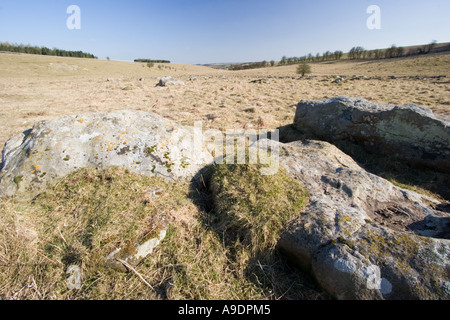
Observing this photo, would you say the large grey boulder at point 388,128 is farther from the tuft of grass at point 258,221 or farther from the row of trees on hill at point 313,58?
the row of trees on hill at point 313,58

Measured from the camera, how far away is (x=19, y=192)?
3.44 metres

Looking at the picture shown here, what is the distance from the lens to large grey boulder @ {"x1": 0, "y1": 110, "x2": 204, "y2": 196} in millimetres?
3625

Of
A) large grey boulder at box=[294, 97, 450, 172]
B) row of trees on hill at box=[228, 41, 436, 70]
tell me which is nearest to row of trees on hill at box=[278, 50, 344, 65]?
row of trees on hill at box=[228, 41, 436, 70]

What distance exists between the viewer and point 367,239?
2.59 meters

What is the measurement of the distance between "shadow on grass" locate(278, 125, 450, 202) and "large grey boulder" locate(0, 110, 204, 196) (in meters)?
4.56

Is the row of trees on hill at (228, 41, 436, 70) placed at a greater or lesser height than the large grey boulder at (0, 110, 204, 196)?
greater

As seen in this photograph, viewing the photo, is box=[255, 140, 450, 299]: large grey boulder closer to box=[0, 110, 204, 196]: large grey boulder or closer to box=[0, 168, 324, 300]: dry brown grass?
box=[0, 168, 324, 300]: dry brown grass

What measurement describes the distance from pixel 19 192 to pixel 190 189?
2834mm

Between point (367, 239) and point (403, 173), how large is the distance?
3.89m

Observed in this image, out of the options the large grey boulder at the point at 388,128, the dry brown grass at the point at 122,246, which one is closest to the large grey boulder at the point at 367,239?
the dry brown grass at the point at 122,246

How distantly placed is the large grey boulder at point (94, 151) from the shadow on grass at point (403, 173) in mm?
4557

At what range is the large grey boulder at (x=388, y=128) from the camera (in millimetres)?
5125

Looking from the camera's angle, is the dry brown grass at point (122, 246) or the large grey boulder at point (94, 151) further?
the large grey boulder at point (94, 151)
